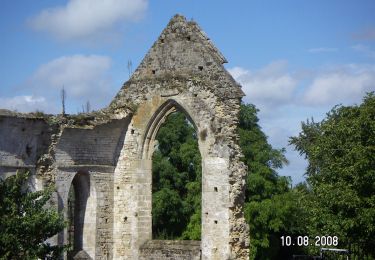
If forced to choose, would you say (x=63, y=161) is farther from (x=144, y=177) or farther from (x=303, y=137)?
(x=303, y=137)

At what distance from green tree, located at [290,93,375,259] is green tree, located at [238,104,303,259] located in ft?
18.6

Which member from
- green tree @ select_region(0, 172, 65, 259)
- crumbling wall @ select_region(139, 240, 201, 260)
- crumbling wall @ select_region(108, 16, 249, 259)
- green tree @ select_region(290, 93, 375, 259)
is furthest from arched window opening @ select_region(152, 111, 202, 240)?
green tree @ select_region(0, 172, 65, 259)

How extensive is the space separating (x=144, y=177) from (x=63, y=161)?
236 centimetres

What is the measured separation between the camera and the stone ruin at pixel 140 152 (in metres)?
18.9

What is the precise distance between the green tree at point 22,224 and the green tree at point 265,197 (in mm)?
14547

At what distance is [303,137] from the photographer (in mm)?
35375

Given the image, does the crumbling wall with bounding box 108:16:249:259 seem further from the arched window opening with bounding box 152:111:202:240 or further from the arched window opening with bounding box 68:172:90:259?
the arched window opening with bounding box 152:111:202:240

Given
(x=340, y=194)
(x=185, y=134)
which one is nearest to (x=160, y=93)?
(x=340, y=194)

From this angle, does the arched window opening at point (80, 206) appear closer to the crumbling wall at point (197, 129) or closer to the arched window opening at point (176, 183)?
the crumbling wall at point (197, 129)

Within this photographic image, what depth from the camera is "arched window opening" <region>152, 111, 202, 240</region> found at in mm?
31156

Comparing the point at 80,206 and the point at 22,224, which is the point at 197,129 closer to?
the point at 80,206

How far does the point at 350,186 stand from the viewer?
69.7ft

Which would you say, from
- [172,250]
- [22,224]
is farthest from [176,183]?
[22,224]

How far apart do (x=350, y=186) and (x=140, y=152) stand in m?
6.05
